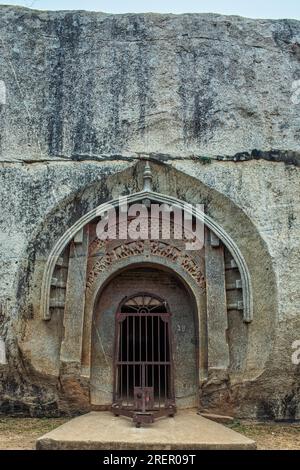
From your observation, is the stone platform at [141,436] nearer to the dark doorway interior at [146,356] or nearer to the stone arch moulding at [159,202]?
the dark doorway interior at [146,356]

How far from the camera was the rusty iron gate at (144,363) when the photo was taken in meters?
6.48

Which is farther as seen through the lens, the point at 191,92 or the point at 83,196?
the point at 191,92

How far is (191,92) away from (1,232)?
3473mm

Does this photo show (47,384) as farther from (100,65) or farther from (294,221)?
(100,65)

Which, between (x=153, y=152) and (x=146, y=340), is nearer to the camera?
(x=146, y=340)

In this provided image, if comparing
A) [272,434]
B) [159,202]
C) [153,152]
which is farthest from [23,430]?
[153,152]

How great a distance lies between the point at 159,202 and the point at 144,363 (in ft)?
7.29

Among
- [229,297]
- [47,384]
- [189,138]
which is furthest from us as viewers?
[189,138]

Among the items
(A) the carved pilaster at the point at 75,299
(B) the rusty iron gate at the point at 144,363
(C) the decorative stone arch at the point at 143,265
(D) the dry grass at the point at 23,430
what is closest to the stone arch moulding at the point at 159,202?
(A) the carved pilaster at the point at 75,299

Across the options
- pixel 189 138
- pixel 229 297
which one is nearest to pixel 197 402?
pixel 229 297

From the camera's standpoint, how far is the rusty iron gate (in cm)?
648

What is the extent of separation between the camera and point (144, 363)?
6699mm

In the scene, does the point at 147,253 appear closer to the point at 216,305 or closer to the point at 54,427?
the point at 216,305

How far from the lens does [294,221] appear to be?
704 cm
